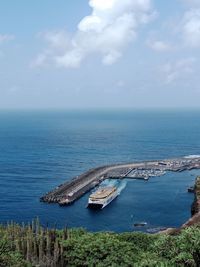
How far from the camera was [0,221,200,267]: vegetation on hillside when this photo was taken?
25.5m

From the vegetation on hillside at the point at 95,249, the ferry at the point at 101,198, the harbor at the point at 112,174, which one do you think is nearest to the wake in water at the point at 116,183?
the harbor at the point at 112,174

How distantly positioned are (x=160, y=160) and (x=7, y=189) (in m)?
76.6

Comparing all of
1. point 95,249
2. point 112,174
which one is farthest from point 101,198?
point 95,249

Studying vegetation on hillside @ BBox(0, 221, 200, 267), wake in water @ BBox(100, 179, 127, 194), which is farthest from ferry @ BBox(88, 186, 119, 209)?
vegetation on hillside @ BBox(0, 221, 200, 267)

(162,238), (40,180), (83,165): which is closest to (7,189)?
(40,180)

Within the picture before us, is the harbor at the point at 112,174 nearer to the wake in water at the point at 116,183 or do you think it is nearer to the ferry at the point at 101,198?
the wake in water at the point at 116,183

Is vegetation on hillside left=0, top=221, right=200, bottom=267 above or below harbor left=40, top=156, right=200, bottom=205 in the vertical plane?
above

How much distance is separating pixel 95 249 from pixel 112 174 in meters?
116

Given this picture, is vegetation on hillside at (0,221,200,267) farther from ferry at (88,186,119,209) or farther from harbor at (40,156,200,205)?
harbor at (40,156,200,205)

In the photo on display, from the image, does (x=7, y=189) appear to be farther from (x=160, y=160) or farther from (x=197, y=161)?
(x=197, y=161)

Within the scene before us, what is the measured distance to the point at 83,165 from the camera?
178 metres

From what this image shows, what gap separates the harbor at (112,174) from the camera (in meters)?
129

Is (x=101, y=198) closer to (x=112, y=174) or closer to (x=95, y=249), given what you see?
(x=112, y=174)

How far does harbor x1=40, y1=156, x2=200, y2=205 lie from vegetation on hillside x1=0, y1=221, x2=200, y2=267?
66962 mm
